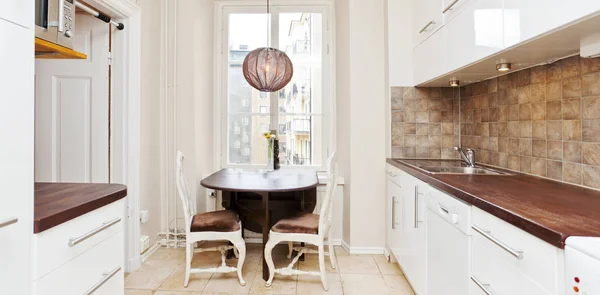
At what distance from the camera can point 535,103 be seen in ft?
6.06

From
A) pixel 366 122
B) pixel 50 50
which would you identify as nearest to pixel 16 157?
pixel 50 50

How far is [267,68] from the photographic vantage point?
264cm

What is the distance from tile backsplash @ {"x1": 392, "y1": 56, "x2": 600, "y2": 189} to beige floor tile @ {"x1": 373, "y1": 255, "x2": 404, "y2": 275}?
0.97 meters

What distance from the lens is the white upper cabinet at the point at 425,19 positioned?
2141 mm

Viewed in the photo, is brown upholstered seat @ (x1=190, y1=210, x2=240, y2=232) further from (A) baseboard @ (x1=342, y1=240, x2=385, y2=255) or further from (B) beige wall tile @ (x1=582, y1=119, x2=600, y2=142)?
(B) beige wall tile @ (x1=582, y1=119, x2=600, y2=142)

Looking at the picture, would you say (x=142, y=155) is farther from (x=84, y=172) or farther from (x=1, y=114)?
(x=1, y=114)

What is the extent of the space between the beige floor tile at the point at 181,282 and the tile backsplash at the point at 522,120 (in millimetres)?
1954

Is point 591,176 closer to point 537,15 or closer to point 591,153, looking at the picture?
point 591,153

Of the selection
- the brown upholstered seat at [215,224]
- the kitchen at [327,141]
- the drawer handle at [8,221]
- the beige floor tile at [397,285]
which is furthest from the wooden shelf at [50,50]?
the beige floor tile at [397,285]

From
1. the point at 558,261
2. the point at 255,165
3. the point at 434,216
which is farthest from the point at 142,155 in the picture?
the point at 558,261

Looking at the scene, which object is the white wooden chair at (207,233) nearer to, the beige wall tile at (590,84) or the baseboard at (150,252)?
the baseboard at (150,252)

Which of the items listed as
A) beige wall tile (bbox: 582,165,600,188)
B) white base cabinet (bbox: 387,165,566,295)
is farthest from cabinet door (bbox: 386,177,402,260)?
beige wall tile (bbox: 582,165,600,188)

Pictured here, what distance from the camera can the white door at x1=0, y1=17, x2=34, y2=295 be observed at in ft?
2.79

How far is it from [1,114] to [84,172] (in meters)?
1.81
